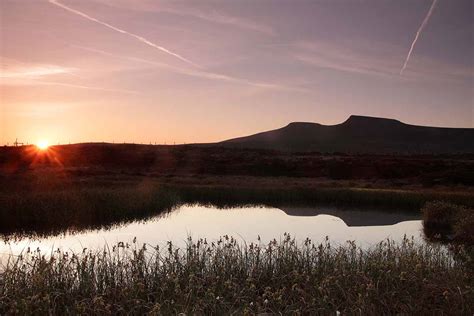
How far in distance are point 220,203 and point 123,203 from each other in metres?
11.3

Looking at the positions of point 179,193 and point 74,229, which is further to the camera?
point 179,193

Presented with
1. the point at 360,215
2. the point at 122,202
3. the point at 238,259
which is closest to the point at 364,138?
the point at 360,215

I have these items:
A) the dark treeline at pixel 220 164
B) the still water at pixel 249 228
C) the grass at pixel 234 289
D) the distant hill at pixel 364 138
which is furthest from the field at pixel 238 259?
the distant hill at pixel 364 138

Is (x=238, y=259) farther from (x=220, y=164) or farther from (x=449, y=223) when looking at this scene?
(x=220, y=164)

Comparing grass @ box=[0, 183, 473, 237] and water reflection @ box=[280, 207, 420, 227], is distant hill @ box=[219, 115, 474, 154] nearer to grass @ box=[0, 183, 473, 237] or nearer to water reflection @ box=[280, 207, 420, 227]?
grass @ box=[0, 183, 473, 237]

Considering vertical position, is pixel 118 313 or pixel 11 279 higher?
pixel 11 279

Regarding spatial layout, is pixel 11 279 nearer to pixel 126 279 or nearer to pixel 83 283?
pixel 83 283

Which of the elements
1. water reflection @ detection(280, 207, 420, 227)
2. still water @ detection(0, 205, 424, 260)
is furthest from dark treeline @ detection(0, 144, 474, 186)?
still water @ detection(0, 205, 424, 260)

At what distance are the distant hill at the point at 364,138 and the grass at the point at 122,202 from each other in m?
97.2

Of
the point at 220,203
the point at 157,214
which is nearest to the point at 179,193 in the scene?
the point at 220,203

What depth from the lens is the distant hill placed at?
147250mm

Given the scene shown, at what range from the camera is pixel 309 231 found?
1030 inches

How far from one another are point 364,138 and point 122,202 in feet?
459

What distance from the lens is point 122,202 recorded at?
30.6 metres
